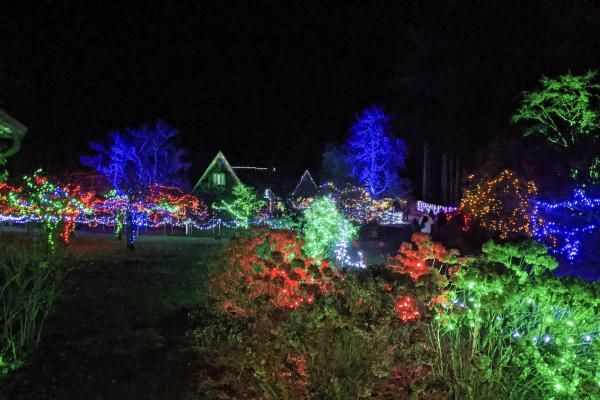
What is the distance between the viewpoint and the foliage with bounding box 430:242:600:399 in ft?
11.9

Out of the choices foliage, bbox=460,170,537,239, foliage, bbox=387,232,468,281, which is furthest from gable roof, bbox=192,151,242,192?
foliage, bbox=387,232,468,281

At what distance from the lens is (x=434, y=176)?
1706 inches

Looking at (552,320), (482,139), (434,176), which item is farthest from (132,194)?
(434,176)

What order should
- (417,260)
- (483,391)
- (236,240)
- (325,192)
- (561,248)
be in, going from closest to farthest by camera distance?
(483,391), (417,260), (236,240), (561,248), (325,192)

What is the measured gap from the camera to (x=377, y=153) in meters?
35.8

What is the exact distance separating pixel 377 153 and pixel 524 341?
106ft

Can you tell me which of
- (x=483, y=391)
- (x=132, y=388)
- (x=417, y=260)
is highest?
(x=417, y=260)

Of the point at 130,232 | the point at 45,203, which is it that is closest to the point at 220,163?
the point at 130,232

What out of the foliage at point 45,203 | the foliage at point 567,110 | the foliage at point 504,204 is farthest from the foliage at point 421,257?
the foliage at point 504,204

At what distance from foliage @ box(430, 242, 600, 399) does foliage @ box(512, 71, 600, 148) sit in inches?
509

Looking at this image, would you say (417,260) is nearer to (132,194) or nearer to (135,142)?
(132,194)

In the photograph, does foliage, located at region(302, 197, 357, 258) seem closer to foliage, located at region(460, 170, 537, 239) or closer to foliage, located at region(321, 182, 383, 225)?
foliage, located at region(321, 182, 383, 225)

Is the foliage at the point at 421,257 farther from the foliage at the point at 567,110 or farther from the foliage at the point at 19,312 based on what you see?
the foliage at the point at 567,110

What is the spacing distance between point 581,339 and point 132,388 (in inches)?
153
